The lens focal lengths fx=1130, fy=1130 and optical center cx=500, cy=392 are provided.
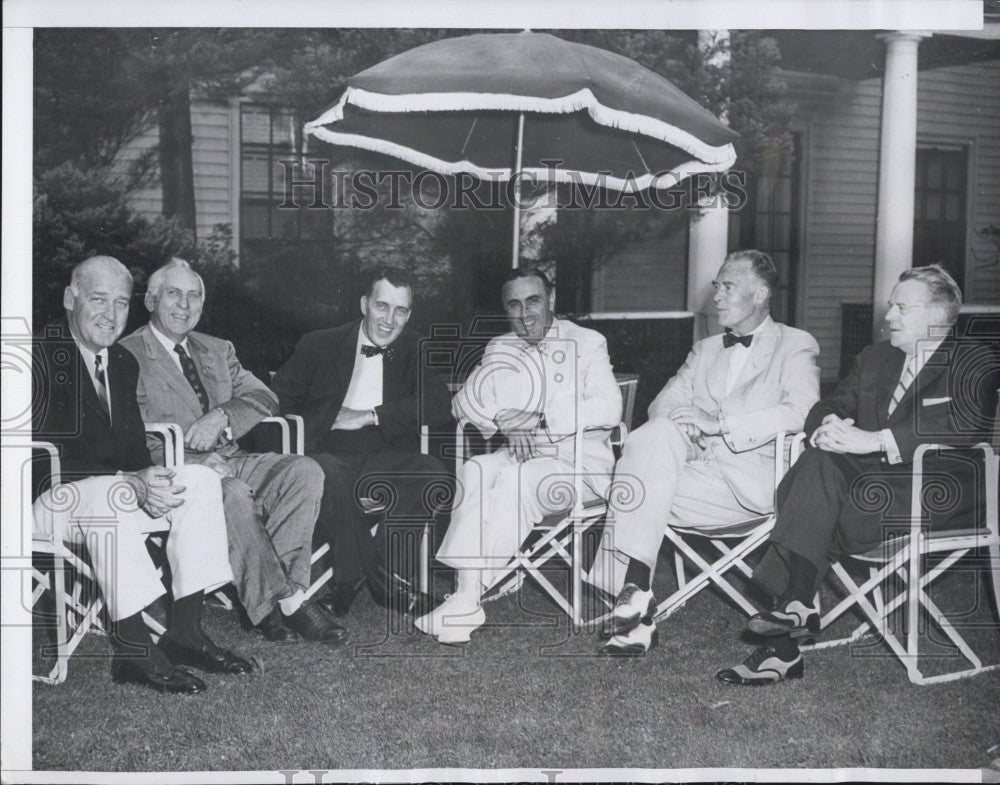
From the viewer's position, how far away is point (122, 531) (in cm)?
371

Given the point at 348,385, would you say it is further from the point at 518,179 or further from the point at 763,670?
the point at 763,670

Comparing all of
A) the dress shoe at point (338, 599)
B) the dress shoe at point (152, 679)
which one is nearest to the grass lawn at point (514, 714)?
the dress shoe at point (152, 679)

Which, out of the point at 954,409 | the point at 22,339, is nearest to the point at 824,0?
the point at 954,409

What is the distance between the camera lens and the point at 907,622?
3877 millimetres

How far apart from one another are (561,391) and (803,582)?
3.65ft

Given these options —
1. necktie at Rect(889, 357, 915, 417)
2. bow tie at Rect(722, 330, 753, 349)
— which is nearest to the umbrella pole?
bow tie at Rect(722, 330, 753, 349)

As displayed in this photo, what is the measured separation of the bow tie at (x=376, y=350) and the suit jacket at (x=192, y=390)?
1.23ft

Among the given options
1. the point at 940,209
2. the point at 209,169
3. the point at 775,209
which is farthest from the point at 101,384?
the point at 940,209

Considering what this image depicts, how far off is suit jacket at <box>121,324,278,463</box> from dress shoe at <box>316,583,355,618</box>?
63 centimetres

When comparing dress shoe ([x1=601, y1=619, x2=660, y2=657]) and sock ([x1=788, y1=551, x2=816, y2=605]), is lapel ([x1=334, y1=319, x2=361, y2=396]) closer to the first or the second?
dress shoe ([x1=601, y1=619, x2=660, y2=657])

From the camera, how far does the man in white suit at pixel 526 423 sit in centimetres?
412

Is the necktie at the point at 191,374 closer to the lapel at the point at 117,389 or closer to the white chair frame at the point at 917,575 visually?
the lapel at the point at 117,389

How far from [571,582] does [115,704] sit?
1.59 m

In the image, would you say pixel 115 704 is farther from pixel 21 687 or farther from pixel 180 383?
pixel 180 383
